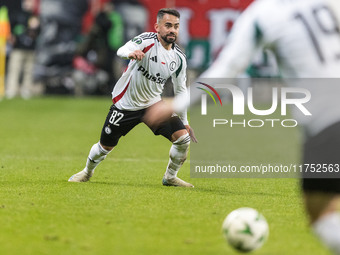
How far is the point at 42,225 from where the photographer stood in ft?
22.6

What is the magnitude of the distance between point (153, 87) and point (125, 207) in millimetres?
2024

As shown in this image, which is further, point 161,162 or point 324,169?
point 161,162

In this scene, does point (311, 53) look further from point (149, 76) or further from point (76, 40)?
point (76, 40)

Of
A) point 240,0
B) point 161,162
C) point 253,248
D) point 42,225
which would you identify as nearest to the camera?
point 253,248

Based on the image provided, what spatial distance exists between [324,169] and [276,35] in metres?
0.89

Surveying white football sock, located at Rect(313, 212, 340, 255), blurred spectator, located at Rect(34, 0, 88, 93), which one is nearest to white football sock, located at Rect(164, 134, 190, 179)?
white football sock, located at Rect(313, 212, 340, 255)

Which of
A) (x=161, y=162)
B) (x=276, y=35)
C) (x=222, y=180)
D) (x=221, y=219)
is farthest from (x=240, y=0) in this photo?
(x=276, y=35)

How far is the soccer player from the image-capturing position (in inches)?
365

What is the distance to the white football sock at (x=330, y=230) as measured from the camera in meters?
4.58

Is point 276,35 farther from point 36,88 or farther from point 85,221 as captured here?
point 36,88

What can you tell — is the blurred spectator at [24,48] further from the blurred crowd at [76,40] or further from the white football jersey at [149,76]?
the white football jersey at [149,76]

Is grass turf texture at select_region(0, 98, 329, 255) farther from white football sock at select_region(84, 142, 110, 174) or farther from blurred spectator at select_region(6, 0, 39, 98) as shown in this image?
blurred spectator at select_region(6, 0, 39, 98)

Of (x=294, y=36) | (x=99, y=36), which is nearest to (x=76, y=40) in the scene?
(x=99, y=36)

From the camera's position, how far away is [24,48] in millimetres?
24859
